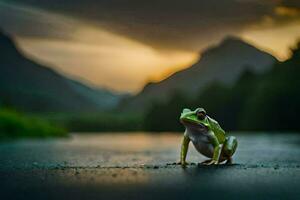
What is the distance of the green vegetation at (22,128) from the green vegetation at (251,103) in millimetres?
31833

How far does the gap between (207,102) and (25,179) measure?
90434mm

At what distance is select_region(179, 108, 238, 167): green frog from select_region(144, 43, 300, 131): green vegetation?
2663 inches

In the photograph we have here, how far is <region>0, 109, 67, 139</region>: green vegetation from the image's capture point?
54875 millimetres

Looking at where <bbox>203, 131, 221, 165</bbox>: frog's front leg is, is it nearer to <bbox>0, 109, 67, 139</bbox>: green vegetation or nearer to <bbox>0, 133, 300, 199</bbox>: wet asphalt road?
<bbox>0, 133, 300, 199</bbox>: wet asphalt road

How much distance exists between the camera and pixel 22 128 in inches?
2285

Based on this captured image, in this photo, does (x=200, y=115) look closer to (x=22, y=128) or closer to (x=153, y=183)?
(x=153, y=183)

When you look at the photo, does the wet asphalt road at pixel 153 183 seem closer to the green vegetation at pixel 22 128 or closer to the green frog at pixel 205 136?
the green frog at pixel 205 136

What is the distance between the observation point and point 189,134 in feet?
54.5

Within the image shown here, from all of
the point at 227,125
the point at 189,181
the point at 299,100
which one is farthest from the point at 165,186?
the point at 227,125

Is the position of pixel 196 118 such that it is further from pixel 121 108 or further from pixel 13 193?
pixel 121 108

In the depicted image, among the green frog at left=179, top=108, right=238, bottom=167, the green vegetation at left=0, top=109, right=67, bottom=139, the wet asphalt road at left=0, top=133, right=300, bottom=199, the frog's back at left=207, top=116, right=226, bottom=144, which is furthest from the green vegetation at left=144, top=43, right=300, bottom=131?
the wet asphalt road at left=0, top=133, right=300, bottom=199

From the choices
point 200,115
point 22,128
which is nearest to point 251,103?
point 22,128

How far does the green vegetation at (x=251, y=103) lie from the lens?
85625 millimetres

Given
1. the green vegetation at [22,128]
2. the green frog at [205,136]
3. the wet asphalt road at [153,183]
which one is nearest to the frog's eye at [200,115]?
the green frog at [205,136]
